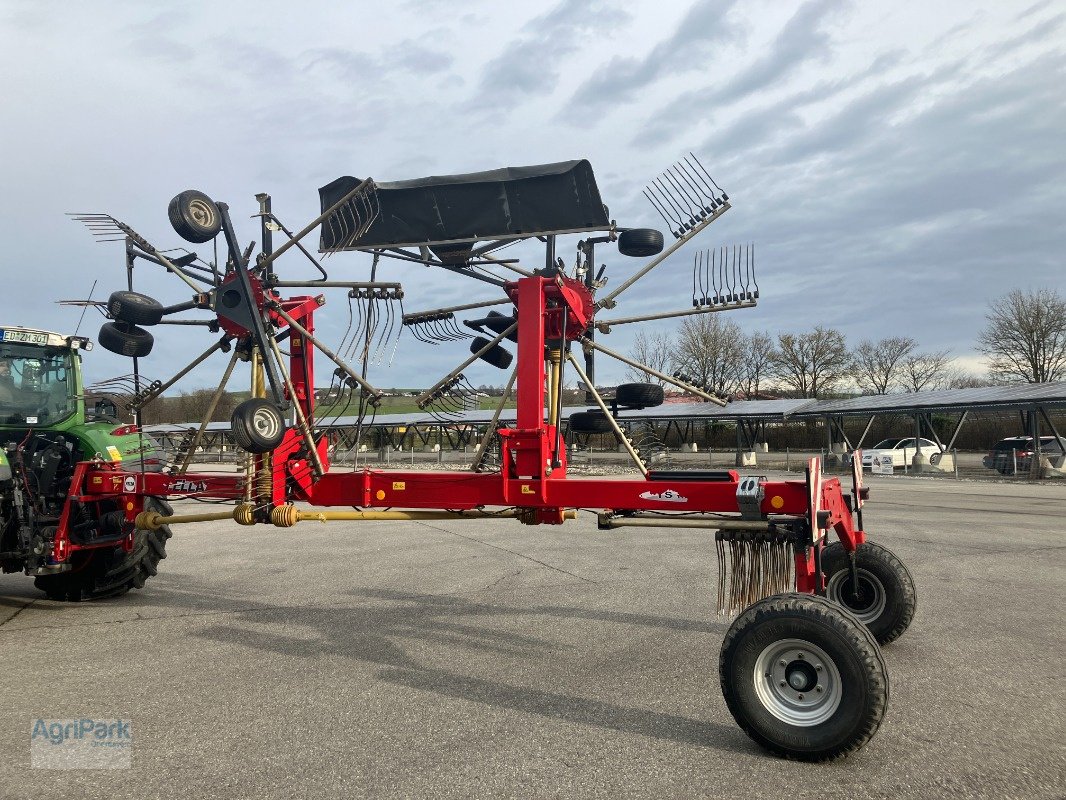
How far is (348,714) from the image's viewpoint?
176 inches

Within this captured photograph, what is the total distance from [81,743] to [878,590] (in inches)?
214

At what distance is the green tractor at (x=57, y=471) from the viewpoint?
6789mm

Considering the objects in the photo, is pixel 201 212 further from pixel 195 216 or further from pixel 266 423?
pixel 266 423

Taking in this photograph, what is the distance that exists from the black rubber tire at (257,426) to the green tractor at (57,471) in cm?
230

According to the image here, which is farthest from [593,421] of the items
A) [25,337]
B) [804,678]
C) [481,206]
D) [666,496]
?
[25,337]

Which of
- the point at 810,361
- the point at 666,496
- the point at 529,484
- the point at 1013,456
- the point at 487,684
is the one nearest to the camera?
the point at 666,496

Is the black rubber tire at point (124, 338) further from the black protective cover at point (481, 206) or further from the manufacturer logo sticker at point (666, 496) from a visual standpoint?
the manufacturer logo sticker at point (666, 496)

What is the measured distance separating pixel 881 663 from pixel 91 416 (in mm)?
7903

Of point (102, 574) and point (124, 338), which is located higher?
point (124, 338)

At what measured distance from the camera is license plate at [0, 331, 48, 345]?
7.25 meters

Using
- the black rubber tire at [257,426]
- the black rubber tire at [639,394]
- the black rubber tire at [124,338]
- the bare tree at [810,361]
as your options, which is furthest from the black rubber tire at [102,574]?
the bare tree at [810,361]

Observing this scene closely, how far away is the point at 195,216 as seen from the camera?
219 inches

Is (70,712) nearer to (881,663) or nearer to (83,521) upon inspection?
(83,521)

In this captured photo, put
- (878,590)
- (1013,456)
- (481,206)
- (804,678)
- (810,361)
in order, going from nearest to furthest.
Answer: (804,678)
(481,206)
(878,590)
(1013,456)
(810,361)
